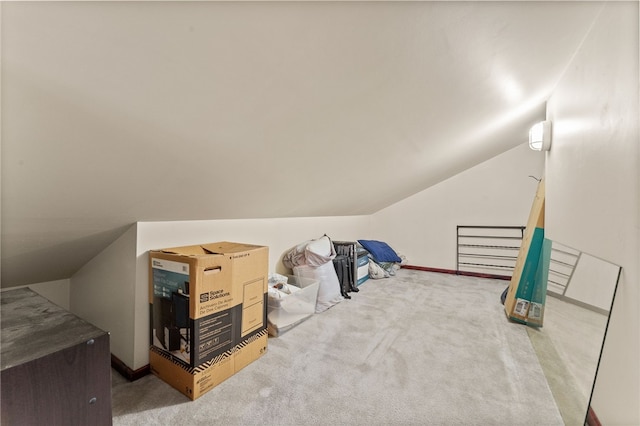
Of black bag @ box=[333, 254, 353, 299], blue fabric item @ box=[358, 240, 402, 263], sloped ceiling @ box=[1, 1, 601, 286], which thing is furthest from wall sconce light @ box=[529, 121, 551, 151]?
blue fabric item @ box=[358, 240, 402, 263]

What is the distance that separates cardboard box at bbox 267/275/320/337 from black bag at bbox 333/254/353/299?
1.93 feet

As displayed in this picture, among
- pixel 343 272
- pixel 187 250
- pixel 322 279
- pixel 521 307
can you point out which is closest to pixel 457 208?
pixel 521 307

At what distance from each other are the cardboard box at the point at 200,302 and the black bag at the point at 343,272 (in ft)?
5.13

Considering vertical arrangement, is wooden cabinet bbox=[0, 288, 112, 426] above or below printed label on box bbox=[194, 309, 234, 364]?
above

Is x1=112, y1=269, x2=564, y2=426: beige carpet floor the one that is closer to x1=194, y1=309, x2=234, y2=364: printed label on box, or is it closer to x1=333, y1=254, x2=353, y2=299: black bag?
x1=194, y1=309, x2=234, y2=364: printed label on box

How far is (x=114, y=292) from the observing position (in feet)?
5.92

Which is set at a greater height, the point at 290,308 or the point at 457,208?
the point at 457,208

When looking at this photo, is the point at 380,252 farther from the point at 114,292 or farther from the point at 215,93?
the point at 215,93

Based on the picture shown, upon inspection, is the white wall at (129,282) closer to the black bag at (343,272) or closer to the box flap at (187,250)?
the box flap at (187,250)

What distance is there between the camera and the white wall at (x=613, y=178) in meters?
0.95

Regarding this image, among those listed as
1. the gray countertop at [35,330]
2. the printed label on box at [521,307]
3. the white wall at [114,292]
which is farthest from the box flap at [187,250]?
the printed label on box at [521,307]

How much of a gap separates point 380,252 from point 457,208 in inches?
62.6

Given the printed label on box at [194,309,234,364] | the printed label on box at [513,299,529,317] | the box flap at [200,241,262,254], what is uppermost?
the box flap at [200,241,262,254]

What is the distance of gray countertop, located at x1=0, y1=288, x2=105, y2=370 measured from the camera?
885 mm
